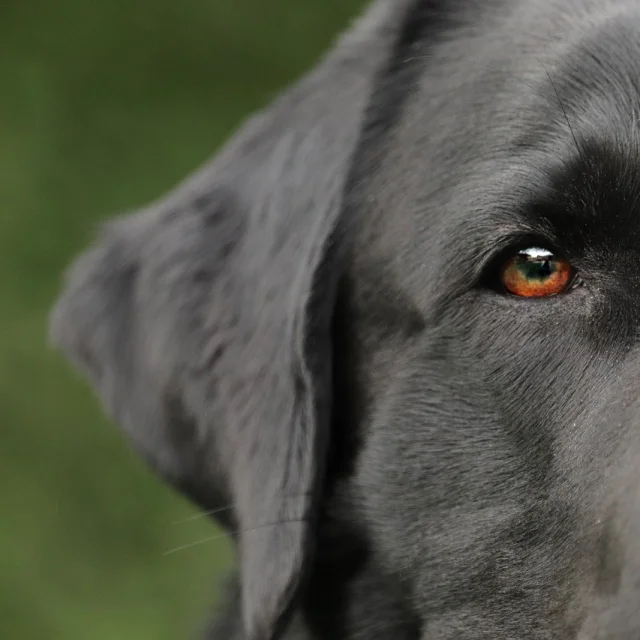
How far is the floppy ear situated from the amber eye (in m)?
0.44

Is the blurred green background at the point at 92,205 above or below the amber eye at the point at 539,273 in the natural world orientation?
below

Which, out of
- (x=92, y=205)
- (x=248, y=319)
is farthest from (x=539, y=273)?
(x=92, y=205)

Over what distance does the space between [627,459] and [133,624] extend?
369cm

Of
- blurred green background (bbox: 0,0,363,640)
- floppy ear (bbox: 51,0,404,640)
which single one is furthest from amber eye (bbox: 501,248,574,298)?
blurred green background (bbox: 0,0,363,640)

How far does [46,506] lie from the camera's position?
18.2ft

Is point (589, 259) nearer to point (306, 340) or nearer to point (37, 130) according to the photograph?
point (306, 340)

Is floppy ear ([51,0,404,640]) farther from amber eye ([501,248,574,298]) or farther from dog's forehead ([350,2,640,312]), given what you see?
amber eye ([501,248,574,298])

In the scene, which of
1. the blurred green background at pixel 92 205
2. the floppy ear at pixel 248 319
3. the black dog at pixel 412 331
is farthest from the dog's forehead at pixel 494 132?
the blurred green background at pixel 92 205

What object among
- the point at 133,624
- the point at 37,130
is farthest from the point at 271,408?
the point at 37,130

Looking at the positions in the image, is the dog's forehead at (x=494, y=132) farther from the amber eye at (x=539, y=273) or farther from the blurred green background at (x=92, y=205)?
the blurred green background at (x=92, y=205)

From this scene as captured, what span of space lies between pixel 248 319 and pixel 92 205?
163 inches

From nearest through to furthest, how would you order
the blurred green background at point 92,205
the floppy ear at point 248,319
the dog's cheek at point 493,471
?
1. the dog's cheek at point 493,471
2. the floppy ear at point 248,319
3. the blurred green background at point 92,205

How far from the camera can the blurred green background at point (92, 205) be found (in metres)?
5.24

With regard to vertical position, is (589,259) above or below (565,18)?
below
